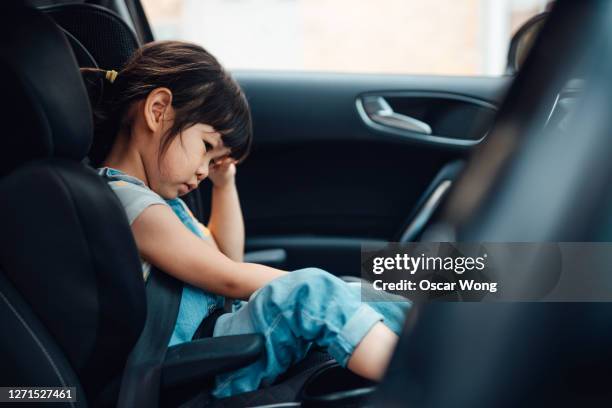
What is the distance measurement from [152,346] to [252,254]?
763 millimetres

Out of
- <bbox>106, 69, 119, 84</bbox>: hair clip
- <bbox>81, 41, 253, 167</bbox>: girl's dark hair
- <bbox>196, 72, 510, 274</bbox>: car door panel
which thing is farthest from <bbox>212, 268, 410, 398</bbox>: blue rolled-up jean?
<bbox>196, 72, 510, 274</bbox>: car door panel

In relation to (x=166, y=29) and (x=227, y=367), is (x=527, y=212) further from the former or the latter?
(x=166, y=29)

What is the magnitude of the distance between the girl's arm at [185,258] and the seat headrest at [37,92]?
179 millimetres

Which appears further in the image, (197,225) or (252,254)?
(252,254)

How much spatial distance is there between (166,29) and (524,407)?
5.56 m

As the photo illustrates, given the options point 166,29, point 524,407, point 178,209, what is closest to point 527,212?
point 524,407

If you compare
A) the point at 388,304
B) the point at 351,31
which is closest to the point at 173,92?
the point at 388,304

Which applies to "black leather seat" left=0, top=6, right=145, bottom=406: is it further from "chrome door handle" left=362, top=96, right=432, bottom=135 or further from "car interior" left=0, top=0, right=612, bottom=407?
"chrome door handle" left=362, top=96, right=432, bottom=135

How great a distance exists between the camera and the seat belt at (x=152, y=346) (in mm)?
998

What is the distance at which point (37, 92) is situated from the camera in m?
0.92

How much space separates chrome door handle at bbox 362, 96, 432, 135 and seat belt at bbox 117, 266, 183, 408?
3.29ft

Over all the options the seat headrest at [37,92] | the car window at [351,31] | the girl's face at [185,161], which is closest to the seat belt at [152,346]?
the girl's face at [185,161]

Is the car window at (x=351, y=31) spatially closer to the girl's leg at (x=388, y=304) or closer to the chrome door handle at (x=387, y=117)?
the chrome door handle at (x=387, y=117)

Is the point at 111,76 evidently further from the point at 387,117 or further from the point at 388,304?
the point at 387,117
